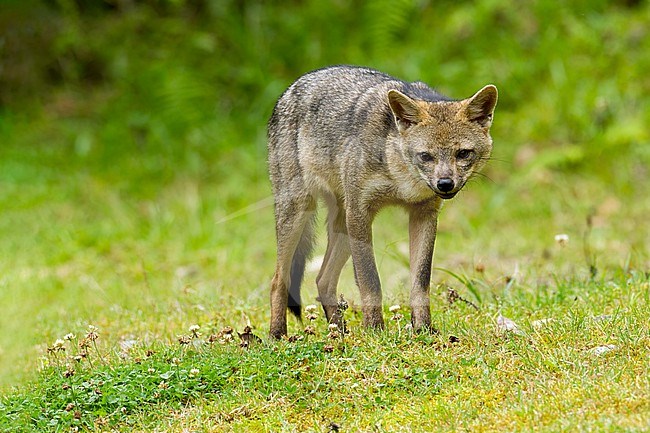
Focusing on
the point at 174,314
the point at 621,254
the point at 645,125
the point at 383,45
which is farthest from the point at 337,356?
the point at 383,45

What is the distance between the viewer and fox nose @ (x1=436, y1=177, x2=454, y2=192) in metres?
5.37

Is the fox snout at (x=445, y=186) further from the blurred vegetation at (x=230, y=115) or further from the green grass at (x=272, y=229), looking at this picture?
the blurred vegetation at (x=230, y=115)

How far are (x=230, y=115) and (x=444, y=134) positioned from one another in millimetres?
7411

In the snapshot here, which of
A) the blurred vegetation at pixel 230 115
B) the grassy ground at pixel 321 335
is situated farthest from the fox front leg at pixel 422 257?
the blurred vegetation at pixel 230 115

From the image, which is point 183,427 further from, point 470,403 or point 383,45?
point 383,45

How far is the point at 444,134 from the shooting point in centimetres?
559

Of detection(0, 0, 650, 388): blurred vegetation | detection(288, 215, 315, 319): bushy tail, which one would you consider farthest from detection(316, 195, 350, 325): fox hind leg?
detection(0, 0, 650, 388): blurred vegetation

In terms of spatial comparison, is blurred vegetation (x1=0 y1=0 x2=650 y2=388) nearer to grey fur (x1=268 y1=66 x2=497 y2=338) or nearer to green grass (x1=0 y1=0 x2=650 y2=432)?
green grass (x1=0 y1=0 x2=650 y2=432)

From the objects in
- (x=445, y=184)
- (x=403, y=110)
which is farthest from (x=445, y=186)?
(x=403, y=110)

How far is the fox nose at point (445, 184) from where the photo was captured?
17.6ft

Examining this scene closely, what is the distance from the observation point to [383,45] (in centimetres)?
1275

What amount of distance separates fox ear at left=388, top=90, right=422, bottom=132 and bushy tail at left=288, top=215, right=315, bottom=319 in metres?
1.09

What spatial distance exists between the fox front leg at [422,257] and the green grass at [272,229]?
23 centimetres

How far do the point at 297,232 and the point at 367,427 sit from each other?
200 cm
